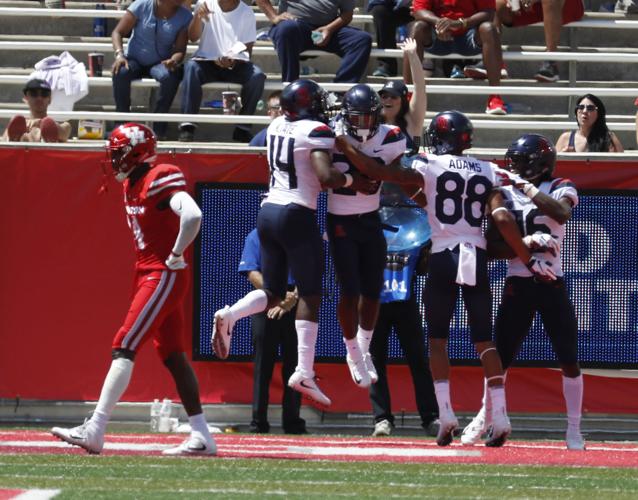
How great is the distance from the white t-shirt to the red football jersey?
14.9ft

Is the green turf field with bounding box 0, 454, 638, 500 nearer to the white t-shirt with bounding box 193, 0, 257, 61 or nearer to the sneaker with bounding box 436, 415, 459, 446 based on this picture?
the sneaker with bounding box 436, 415, 459, 446

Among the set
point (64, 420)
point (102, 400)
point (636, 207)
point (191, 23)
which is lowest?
point (64, 420)

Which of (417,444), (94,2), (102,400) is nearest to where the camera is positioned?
(102,400)

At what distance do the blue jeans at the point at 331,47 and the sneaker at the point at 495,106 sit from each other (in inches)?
43.3

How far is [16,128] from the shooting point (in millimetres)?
11219

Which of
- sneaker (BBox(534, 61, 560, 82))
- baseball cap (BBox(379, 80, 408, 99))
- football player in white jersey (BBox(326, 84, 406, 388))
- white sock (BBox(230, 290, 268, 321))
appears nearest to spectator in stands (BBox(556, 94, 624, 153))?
baseball cap (BBox(379, 80, 408, 99))

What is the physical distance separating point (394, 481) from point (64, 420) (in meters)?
4.16

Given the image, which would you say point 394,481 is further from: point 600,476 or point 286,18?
point 286,18

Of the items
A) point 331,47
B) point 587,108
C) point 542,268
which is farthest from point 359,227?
point 331,47

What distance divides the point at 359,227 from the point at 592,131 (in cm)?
300

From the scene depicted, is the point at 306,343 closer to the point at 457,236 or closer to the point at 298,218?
the point at 298,218

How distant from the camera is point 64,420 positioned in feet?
34.8

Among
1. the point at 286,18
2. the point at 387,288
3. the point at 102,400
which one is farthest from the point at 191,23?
the point at 102,400

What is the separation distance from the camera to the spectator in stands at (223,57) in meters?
12.1
